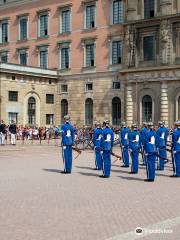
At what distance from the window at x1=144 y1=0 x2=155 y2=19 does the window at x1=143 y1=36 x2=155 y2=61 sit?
1932 mm

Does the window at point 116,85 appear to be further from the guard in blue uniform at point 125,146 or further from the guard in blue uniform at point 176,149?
the guard in blue uniform at point 176,149

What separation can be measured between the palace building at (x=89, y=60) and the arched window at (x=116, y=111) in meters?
0.09

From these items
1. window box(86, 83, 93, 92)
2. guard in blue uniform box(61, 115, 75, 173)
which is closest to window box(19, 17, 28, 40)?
window box(86, 83, 93, 92)

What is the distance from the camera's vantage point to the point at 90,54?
1863 inches

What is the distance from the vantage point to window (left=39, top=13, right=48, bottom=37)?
5056 centimetres

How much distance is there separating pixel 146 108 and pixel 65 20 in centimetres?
1337

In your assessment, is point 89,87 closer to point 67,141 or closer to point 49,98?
point 49,98

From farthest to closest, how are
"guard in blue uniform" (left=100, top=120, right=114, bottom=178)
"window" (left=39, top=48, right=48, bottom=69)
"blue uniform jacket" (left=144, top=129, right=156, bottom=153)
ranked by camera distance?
"window" (left=39, top=48, right=48, bottom=69)
"guard in blue uniform" (left=100, top=120, right=114, bottom=178)
"blue uniform jacket" (left=144, top=129, right=156, bottom=153)

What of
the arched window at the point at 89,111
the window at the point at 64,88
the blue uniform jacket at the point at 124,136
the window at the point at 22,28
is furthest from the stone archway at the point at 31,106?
the blue uniform jacket at the point at 124,136

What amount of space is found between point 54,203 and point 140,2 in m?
34.7

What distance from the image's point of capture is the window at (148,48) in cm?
4288

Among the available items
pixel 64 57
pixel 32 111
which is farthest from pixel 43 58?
pixel 32 111

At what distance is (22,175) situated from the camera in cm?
1683

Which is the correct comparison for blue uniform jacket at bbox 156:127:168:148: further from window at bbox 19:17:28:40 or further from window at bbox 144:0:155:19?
window at bbox 19:17:28:40
